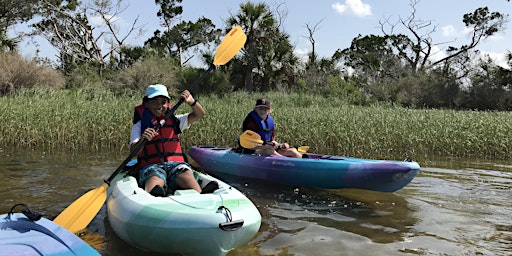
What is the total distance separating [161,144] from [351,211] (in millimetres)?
1824

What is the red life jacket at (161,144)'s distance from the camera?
3.69m

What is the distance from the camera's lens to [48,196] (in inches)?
180

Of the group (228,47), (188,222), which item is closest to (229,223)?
(188,222)

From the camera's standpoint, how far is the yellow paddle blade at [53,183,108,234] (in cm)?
305

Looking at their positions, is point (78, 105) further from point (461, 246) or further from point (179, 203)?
point (461, 246)

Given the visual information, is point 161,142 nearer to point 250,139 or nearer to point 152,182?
point 152,182

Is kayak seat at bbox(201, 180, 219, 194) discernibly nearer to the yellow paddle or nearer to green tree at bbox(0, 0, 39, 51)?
the yellow paddle

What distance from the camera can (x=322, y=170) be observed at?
475cm

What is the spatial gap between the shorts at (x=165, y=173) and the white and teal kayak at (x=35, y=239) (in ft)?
4.25

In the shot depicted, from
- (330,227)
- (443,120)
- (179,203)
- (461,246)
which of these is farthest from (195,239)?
(443,120)

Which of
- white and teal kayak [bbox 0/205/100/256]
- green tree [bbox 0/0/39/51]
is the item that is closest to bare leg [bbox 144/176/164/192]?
white and teal kayak [bbox 0/205/100/256]

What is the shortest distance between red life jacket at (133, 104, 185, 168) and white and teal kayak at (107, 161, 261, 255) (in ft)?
2.61

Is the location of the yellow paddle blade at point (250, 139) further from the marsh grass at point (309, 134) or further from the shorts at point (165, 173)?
the marsh grass at point (309, 134)

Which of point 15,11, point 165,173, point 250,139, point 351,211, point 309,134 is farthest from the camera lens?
point 15,11
